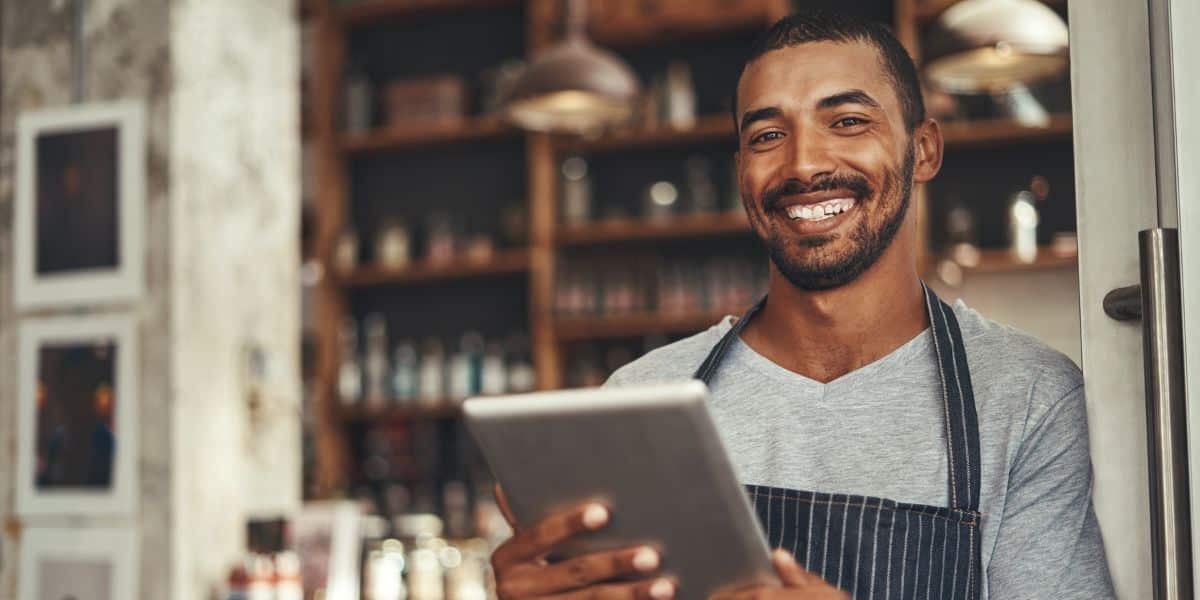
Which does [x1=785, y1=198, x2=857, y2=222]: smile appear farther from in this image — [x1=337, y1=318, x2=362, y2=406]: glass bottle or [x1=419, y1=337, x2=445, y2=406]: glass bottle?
[x1=337, y1=318, x2=362, y2=406]: glass bottle

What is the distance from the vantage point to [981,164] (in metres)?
5.23

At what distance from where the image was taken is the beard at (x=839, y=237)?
1.34 meters

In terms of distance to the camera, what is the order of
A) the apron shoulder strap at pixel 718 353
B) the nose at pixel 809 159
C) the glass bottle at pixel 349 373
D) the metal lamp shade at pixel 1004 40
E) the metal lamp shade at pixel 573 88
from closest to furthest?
the nose at pixel 809 159 < the apron shoulder strap at pixel 718 353 < the metal lamp shade at pixel 1004 40 < the metal lamp shade at pixel 573 88 < the glass bottle at pixel 349 373

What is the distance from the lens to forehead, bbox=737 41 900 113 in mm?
1357

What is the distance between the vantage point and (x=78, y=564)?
3.36m

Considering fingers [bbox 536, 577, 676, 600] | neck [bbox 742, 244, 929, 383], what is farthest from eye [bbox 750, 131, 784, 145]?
fingers [bbox 536, 577, 676, 600]

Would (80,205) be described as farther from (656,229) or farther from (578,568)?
(578,568)

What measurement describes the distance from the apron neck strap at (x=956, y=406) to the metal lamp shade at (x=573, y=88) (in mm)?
2339

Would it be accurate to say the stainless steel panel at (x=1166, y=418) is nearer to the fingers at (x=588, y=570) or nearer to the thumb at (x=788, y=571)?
the thumb at (x=788, y=571)

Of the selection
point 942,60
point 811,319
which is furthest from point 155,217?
point 811,319

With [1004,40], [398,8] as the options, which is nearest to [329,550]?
[1004,40]

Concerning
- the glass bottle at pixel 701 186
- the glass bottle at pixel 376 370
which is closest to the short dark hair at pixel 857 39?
the glass bottle at pixel 701 186

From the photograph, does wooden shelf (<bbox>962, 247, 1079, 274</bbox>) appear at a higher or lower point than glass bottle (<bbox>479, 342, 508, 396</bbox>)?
higher

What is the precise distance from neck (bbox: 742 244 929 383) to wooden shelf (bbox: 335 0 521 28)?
4.56 metres
